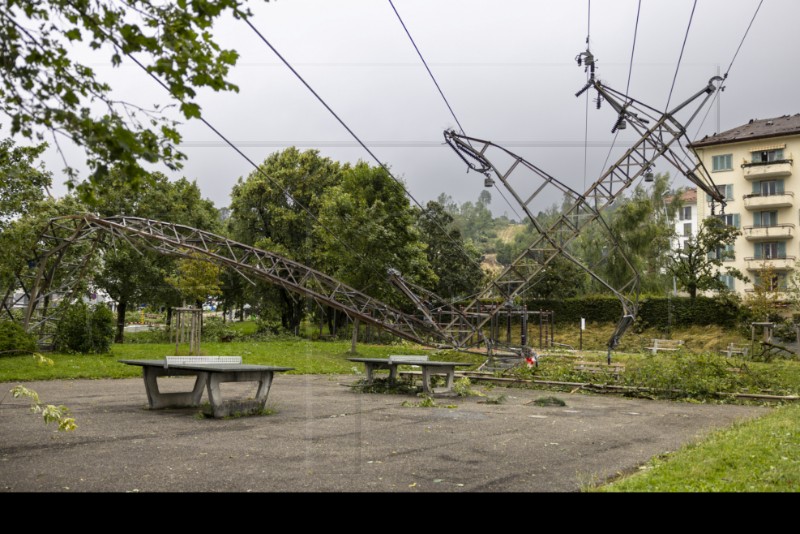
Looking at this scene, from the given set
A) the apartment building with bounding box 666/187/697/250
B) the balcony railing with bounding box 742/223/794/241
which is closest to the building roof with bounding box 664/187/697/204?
the apartment building with bounding box 666/187/697/250

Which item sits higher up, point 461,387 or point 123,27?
point 123,27

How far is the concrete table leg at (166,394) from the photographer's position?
13000mm

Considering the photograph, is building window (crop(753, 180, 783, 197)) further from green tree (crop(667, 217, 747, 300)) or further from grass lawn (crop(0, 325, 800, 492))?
green tree (crop(667, 217, 747, 300))

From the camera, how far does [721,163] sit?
31.0 meters

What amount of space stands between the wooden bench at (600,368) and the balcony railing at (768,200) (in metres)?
9.74

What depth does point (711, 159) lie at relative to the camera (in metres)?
31.4

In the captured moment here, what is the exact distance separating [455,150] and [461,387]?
8.18 m

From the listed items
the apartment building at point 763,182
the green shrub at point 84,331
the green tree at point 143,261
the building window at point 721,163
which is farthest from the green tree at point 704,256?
the green shrub at point 84,331

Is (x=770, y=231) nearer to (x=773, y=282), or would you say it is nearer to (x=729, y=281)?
(x=773, y=282)

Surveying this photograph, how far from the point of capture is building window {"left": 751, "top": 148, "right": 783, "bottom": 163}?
27.6 metres

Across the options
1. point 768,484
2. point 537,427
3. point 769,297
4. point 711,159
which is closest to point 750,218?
point 711,159

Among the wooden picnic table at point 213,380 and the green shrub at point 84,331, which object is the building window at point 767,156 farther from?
the green shrub at point 84,331

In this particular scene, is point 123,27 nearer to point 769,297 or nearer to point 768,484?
point 768,484
